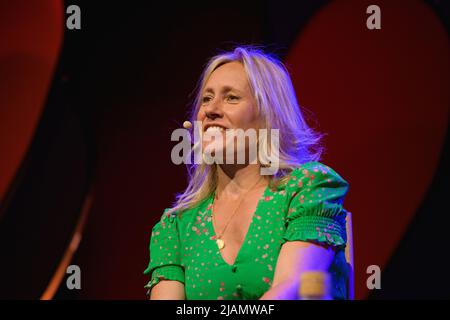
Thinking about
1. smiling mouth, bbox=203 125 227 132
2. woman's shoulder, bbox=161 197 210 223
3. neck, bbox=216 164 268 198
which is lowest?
woman's shoulder, bbox=161 197 210 223

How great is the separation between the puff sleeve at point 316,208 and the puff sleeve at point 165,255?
411 mm

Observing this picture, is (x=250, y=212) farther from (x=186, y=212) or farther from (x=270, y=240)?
(x=186, y=212)

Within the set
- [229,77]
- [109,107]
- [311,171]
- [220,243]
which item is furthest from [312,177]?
[109,107]

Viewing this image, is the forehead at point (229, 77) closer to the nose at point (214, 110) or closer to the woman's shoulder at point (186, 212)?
the nose at point (214, 110)

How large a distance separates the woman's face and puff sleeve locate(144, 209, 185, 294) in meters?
0.32

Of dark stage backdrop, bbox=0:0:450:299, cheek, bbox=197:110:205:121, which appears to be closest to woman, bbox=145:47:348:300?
cheek, bbox=197:110:205:121

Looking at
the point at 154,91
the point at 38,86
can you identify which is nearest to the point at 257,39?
the point at 154,91

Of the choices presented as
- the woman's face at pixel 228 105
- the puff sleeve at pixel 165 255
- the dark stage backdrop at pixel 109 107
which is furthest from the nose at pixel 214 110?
the dark stage backdrop at pixel 109 107

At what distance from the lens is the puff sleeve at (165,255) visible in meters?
1.95

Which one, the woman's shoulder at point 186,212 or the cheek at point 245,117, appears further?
the woman's shoulder at point 186,212

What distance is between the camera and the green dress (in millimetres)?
1689

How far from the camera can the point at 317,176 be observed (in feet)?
5.82

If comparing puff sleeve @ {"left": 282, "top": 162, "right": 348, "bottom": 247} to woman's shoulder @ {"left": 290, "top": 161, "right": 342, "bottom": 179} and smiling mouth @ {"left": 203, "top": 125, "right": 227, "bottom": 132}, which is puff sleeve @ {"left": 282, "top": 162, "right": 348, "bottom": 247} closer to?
woman's shoulder @ {"left": 290, "top": 161, "right": 342, "bottom": 179}

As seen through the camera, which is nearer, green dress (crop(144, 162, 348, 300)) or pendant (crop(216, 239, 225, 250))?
green dress (crop(144, 162, 348, 300))
